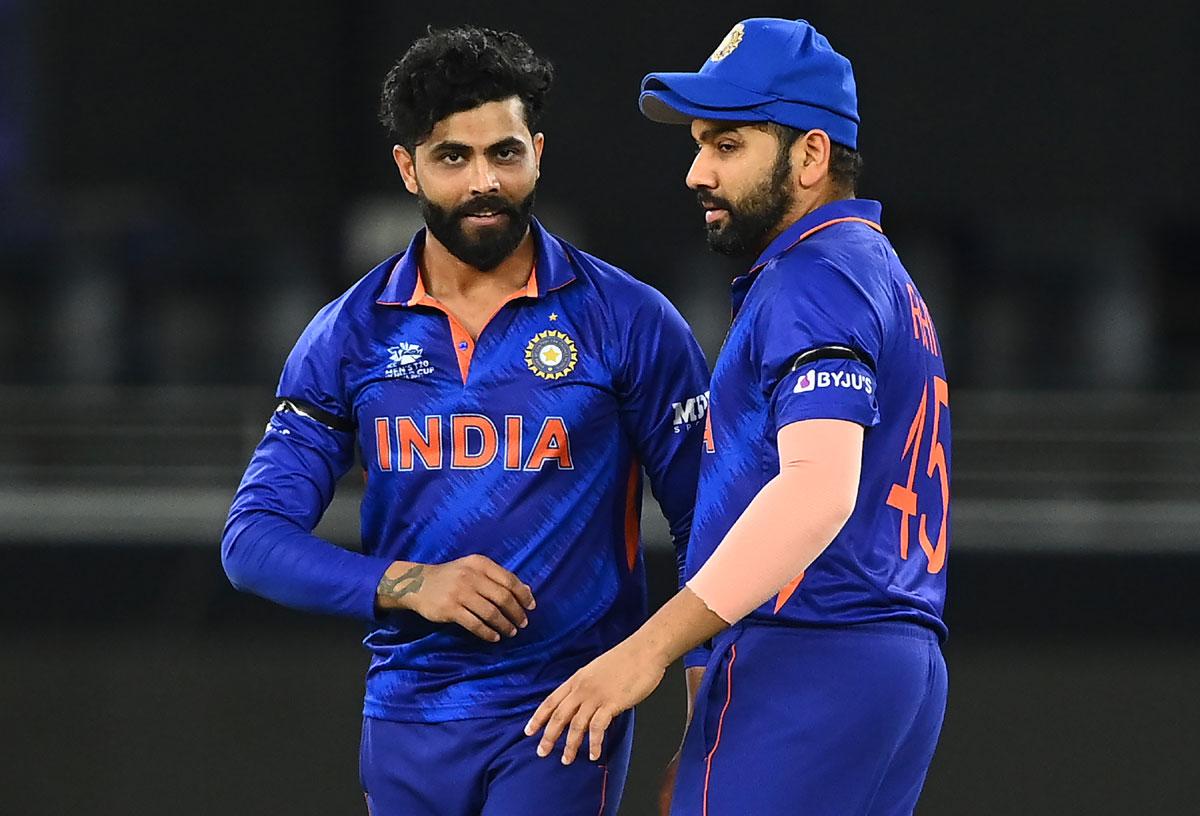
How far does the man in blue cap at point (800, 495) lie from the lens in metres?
1.93

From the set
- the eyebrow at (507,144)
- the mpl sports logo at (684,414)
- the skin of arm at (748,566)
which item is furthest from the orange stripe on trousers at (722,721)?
the eyebrow at (507,144)

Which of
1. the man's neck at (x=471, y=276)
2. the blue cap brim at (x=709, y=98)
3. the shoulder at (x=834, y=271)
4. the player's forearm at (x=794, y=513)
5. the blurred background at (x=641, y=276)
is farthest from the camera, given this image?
the blurred background at (x=641, y=276)

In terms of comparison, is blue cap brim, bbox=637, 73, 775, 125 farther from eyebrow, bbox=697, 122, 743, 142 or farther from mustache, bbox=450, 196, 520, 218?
mustache, bbox=450, 196, 520, 218

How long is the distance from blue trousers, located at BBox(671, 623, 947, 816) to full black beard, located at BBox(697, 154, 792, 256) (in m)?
0.48

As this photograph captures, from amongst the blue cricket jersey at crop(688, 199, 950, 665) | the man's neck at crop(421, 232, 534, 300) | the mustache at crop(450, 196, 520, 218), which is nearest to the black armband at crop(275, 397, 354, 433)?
the man's neck at crop(421, 232, 534, 300)

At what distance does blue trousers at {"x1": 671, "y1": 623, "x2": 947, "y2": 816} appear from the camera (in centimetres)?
205

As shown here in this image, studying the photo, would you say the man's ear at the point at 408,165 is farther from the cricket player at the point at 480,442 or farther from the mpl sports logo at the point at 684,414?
the mpl sports logo at the point at 684,414

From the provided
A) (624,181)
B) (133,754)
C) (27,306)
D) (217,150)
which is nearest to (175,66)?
(217,150)

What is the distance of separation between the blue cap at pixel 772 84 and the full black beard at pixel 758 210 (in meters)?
0.07

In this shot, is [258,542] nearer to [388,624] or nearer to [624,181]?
[388,624]

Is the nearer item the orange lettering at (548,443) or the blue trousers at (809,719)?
the blue trousers at (809,719)

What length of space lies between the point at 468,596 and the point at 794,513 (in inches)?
19.6

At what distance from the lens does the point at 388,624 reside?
2.41 metres

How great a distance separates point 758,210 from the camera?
2166 millimetres
